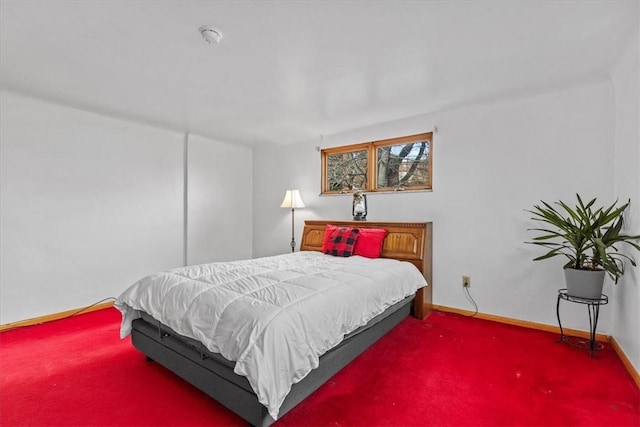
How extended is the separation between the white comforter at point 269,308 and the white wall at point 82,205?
164 centimetres

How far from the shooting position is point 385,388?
1943 millimetres

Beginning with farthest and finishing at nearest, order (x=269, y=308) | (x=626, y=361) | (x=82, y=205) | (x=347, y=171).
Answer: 1. (x=347, y=171)
2. (x=82, y=205)
3. (x=626, y=361)
4. (x=269, y=308)

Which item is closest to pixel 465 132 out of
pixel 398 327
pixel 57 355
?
pixel 398 327

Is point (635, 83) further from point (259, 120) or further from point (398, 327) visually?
point (259, 120)

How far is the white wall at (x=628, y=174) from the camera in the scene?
2086 mm

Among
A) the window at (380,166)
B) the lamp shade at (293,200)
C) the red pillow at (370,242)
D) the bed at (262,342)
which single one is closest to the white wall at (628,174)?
the bed at (262,342)

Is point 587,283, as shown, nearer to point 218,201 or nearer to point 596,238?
point 596,238

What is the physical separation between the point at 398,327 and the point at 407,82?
7.74ft

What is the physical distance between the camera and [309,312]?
1.69 metres

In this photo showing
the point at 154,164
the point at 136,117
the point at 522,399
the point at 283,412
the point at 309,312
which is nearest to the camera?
the point at 283,412

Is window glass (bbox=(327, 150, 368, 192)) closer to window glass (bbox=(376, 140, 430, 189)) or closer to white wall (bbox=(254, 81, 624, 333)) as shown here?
window glass (bbox=(376, 140, 430, 189))

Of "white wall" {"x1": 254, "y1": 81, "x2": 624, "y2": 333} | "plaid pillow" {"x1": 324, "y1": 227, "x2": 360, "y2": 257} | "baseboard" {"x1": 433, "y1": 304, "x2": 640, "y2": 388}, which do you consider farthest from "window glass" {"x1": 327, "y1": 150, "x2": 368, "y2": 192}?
"baseboard" {"x1": 433, "y1": 304, "x2": 640, "y2": 388}

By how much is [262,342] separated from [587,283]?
2555mm

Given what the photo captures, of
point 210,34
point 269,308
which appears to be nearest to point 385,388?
point 269,308
